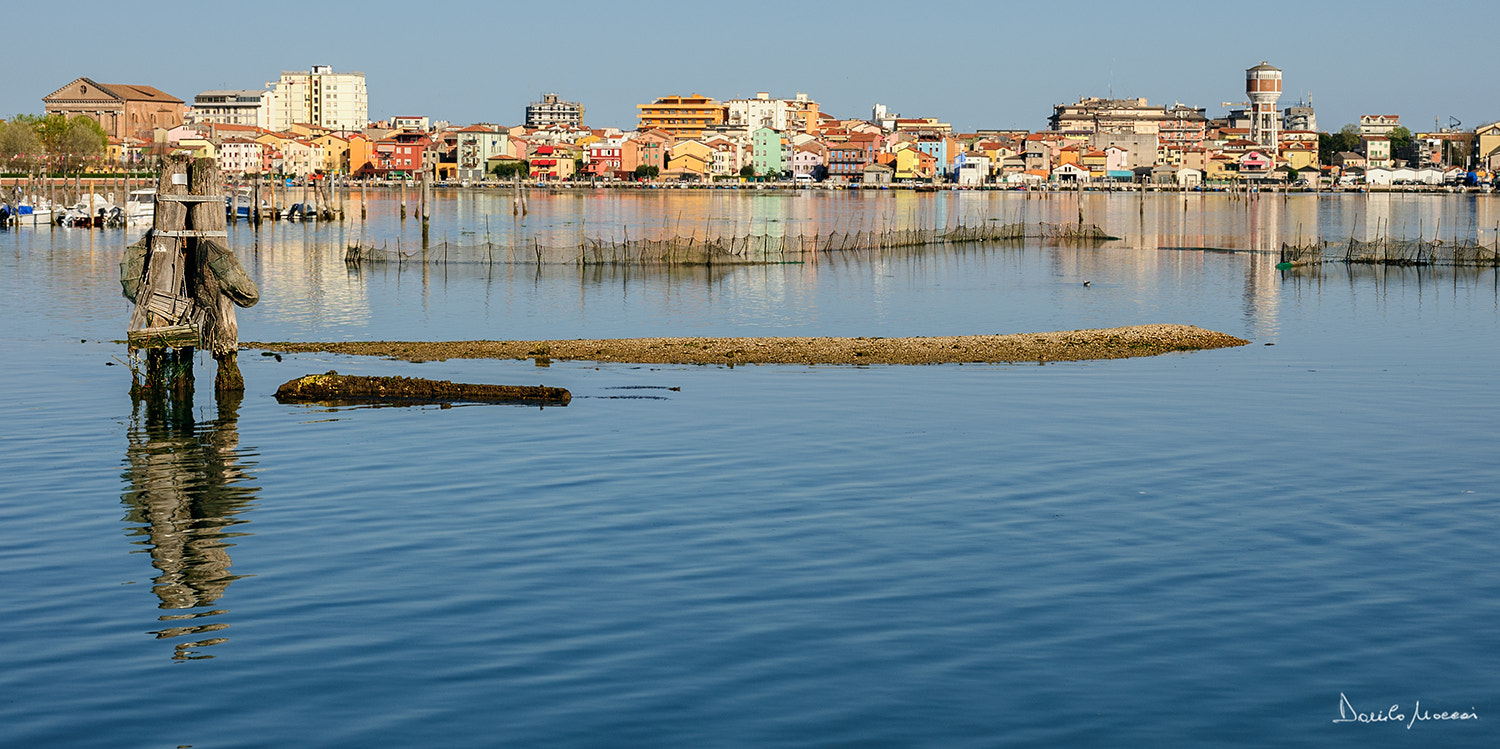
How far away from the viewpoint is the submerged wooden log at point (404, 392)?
79.3ft

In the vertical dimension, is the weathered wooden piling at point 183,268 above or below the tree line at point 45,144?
below

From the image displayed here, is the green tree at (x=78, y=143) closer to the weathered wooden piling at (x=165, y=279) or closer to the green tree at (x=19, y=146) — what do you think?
the green tree at (x=19, y=146)

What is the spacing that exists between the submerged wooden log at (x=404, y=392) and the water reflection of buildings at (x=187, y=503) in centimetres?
121

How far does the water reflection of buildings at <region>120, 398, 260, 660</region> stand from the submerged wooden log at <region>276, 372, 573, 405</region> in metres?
1.21

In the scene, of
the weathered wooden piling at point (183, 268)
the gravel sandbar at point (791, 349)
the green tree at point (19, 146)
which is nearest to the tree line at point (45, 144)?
the green tree at point (19, 146)

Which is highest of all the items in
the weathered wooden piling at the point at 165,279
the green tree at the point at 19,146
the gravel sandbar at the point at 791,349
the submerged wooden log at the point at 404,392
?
the green tree at the point at 19,146

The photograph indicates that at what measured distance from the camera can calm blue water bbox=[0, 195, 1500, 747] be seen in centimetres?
1050

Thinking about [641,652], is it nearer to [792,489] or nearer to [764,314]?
[792,489]

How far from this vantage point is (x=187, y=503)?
57.1ft

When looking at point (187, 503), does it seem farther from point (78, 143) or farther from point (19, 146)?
point (78, 143)

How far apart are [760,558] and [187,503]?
7.03 metres
